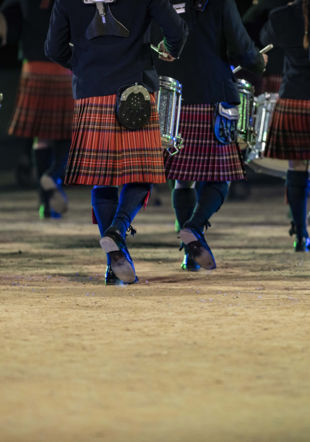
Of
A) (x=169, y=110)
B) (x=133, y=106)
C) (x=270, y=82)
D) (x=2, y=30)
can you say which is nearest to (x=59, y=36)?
(x=133, y=106)

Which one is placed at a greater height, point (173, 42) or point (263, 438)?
point (173, 42)

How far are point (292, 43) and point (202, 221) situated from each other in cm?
124

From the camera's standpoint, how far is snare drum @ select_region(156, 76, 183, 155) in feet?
16.6

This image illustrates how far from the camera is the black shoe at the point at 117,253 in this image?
464cm

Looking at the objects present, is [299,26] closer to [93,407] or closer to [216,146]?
[216,146]

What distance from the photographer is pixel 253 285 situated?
4836mm

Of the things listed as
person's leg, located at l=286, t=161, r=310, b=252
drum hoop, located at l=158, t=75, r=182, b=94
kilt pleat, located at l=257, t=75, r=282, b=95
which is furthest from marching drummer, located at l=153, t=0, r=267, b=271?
kilt pleat, located at l=257, t=75, r=282, b=95

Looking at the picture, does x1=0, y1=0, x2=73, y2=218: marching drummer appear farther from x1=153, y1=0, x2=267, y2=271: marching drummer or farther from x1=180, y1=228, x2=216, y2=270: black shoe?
x1=180, y1=228, x2=216, y2=270: black shoe

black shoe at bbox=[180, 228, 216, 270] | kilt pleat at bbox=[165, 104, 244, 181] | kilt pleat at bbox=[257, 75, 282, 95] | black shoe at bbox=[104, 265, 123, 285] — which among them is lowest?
black shoe at bbox=[104, 265, 123, 285]

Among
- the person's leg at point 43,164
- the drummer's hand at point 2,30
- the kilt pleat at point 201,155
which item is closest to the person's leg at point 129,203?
the kilt pleat at point 201,155

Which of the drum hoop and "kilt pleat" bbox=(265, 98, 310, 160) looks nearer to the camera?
the drum hoop

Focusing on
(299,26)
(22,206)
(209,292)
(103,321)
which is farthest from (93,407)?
(22,206)

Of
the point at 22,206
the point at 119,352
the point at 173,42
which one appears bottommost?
the point at 22,206

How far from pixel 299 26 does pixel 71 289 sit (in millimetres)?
2111
